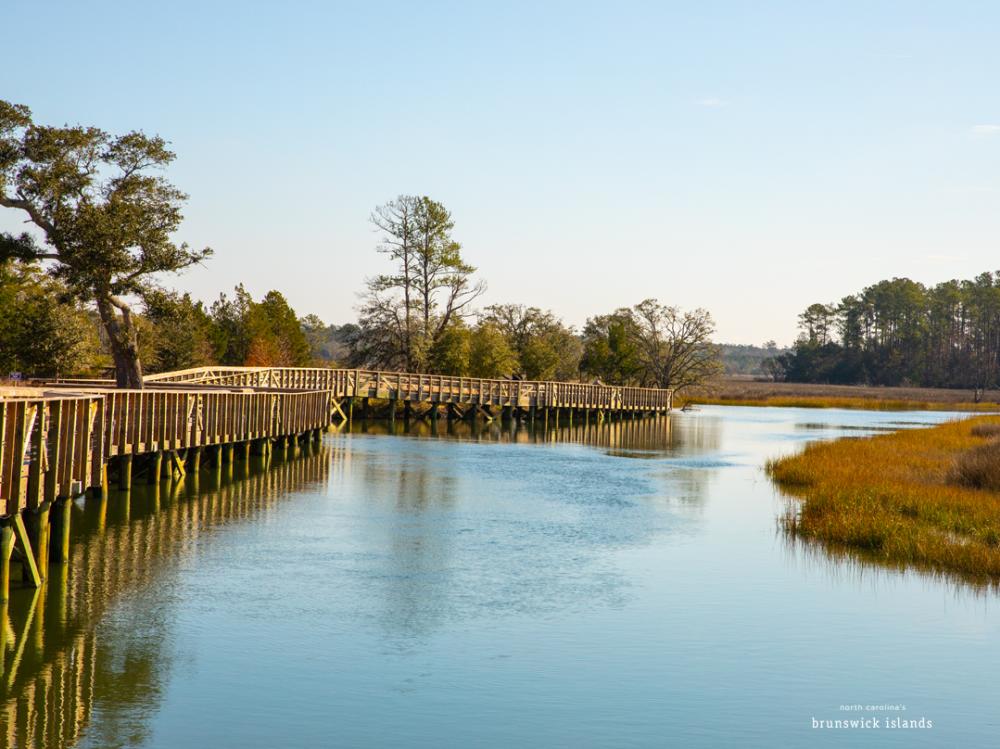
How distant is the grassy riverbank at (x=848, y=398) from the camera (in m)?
112

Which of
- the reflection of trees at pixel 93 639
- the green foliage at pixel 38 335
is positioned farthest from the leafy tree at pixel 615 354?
the reflection of trees at pixel 93 639

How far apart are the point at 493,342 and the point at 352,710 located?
69.6 m

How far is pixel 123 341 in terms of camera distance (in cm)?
4425

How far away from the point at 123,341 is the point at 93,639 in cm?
3215

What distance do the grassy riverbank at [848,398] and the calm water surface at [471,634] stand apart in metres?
81.5

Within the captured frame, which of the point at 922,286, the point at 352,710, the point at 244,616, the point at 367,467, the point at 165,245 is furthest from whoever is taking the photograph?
the point at 922,286

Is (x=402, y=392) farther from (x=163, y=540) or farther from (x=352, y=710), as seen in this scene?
(x=352, y=710)

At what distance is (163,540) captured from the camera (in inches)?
835

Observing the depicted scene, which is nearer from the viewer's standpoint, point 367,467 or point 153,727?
point 153,727

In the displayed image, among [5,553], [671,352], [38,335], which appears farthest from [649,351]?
[5,553]

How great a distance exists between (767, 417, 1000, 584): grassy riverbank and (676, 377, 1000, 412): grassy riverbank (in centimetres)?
6949

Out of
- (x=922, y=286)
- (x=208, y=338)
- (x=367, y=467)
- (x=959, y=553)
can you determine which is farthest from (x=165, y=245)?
(x=922, y=286)

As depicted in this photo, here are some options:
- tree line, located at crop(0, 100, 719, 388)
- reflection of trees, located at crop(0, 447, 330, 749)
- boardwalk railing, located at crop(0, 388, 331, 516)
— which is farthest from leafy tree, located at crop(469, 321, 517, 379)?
reflection of trees, located at crop(0, 447, 330, 749)

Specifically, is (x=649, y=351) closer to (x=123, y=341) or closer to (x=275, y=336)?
(x=275, y=336)
